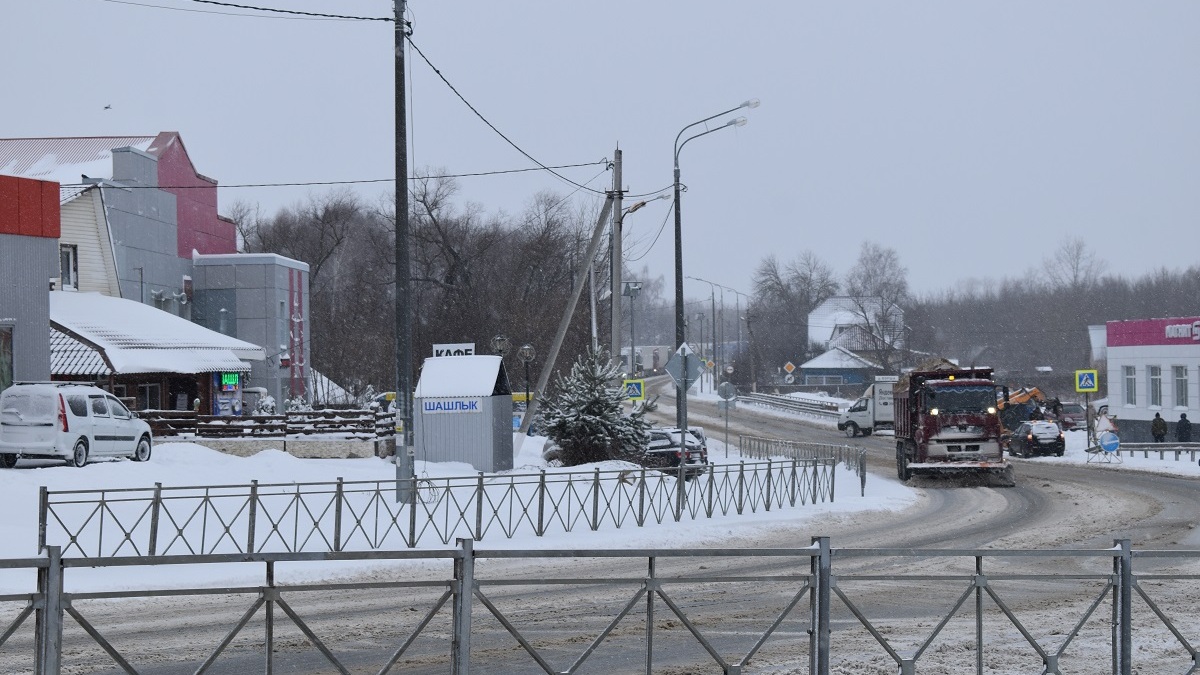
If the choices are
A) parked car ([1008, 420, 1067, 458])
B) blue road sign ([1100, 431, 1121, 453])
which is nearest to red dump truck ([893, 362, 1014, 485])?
blue road sign ([1100, 431, 1121, 453])

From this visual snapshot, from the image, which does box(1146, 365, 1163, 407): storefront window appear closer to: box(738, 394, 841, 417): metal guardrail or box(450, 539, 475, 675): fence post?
box(738, 394, 841, 417): metal guardrail

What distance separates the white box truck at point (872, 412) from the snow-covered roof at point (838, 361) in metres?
52.8

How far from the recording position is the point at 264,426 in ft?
105

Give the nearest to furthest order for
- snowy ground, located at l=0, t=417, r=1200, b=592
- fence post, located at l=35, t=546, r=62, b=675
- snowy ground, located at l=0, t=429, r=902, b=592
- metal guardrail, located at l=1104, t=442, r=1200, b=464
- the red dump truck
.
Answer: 1. fence post, located at l=35, t=546, r=62, b=675
2. snowy ground, located at l=0, t=429, r=902, b=592
3. snowy ground, located at l=0, t=417, r=1200, b=592
4. the red dump truck
5. metal guardrail, located at l=1104, t=442, r=1200, b=464

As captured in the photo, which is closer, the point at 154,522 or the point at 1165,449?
the point at 154,522

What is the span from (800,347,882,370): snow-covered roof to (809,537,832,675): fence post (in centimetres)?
10456

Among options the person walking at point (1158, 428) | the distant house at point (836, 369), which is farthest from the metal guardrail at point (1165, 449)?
the distant house at point (836, 369)

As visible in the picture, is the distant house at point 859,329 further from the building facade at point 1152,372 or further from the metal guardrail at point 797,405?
the building facade at point 1152,372

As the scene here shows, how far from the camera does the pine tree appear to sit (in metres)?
28.8

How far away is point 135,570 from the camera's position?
14.0m

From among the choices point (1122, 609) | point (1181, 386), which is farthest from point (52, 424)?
point (1181, 386)

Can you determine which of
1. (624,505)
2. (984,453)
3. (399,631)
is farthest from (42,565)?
(984,453)

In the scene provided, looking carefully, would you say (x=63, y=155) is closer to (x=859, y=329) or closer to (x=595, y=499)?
(x=595, y=499)

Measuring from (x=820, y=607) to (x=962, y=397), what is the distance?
23.6 m
